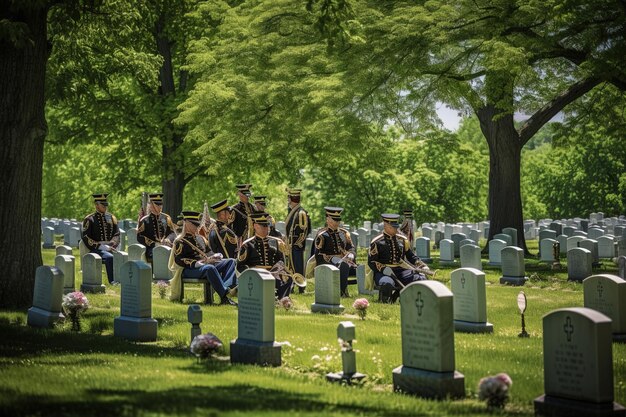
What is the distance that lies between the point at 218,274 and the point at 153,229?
581 centimetres

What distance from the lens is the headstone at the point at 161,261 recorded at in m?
22.2

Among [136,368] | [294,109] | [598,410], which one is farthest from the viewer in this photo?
[294,109]

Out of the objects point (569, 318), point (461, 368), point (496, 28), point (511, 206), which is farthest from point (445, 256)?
point (569, 318)

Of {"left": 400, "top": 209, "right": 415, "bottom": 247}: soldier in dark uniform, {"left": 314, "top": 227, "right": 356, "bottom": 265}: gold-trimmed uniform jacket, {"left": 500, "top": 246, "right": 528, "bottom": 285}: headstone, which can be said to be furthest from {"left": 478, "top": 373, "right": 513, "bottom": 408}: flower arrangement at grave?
{"left": 400, "top": 209, "right": 415, "bottom": 247}: soldier in dark uniform

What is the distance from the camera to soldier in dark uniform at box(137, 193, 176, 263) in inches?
922

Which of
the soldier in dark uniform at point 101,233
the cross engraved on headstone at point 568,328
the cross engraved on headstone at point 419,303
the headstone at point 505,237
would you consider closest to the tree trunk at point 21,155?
the soldier in dark uniform at point 101,233

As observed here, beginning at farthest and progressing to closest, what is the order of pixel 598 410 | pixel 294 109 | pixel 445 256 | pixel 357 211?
1. pixel 357 211
2. pixel 445 256
3. pixel 294 109
4. pixel 598 410

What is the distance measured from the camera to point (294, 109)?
27.9 metres

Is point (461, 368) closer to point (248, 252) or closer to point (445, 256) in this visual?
point (248, 252)

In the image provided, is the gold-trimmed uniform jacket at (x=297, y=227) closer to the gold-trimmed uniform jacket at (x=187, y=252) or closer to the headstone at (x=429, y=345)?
the gold-trimmed uniform jacket at (x=187, y=252)

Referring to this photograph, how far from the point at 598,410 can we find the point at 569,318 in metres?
0.88

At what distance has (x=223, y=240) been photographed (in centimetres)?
2062

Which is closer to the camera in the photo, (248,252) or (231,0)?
(248,252)

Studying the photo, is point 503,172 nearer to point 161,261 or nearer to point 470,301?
point 161,261
